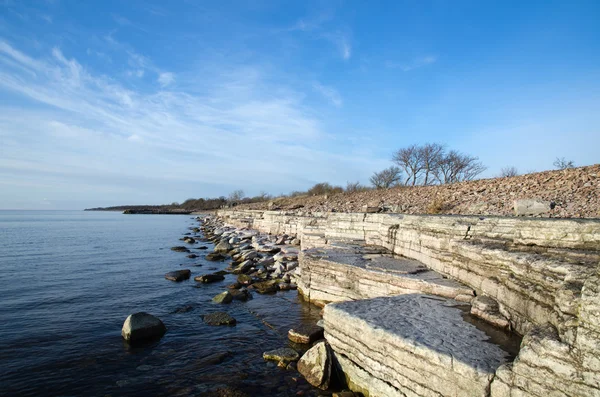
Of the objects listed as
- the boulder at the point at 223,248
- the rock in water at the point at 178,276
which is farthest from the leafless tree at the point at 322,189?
the rock in water at the point at 178,276

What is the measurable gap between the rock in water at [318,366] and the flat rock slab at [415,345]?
0.17 metres

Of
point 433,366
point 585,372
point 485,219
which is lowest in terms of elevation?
point 433,366

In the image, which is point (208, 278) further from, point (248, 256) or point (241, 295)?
point (248, 256)

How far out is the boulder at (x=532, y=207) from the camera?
7828 mm

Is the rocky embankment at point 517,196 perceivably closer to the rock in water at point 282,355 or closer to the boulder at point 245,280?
the boulder at point 245,280

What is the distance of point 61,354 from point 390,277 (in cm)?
582

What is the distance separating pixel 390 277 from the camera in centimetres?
556

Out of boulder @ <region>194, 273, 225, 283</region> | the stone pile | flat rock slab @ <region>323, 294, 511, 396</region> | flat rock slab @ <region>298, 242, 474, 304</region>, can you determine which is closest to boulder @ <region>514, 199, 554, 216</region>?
flat rock slab @ <region>298, 242, 474, 304</region>

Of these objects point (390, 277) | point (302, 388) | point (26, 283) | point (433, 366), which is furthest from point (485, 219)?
point (26, 283)

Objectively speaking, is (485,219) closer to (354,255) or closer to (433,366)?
(354,255)

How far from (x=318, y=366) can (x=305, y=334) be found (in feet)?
4.46

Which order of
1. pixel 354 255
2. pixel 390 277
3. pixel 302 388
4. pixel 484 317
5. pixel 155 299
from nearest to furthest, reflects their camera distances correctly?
pixel 484 317 → pixel 302 388 → pixel 390 277 → pixel 354 255 → pixel 155 299

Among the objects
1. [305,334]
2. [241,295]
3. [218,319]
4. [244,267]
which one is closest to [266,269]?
[244,267]

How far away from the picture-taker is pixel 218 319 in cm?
645
